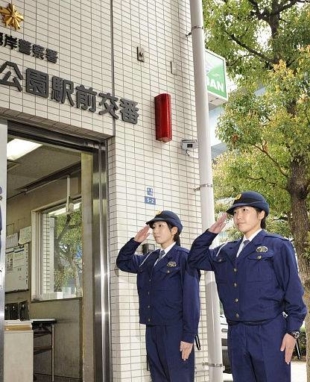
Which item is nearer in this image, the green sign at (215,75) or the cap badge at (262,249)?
the cap badge at (262,249)

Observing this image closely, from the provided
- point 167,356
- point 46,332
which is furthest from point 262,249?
point 46,332

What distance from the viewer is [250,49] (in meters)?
8.06

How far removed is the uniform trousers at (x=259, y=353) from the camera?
2.95 meters

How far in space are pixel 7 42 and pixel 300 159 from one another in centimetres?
465

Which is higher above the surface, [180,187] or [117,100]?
[117,100]

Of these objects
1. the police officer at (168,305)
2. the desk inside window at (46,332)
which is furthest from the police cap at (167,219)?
the desk inside window at (46,332)

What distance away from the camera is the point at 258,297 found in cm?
307

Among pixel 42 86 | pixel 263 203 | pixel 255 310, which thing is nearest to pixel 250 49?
pixel 42 86

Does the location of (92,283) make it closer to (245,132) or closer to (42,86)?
(42,86)

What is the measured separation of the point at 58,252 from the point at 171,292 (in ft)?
11.3

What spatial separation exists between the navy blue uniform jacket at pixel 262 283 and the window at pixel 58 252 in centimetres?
314

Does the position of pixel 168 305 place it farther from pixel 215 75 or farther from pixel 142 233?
pixel 215 75

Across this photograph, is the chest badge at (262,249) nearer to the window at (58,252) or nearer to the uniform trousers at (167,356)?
the uniform trousers at (167,356)

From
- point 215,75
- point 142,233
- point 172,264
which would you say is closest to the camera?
point 172,264
